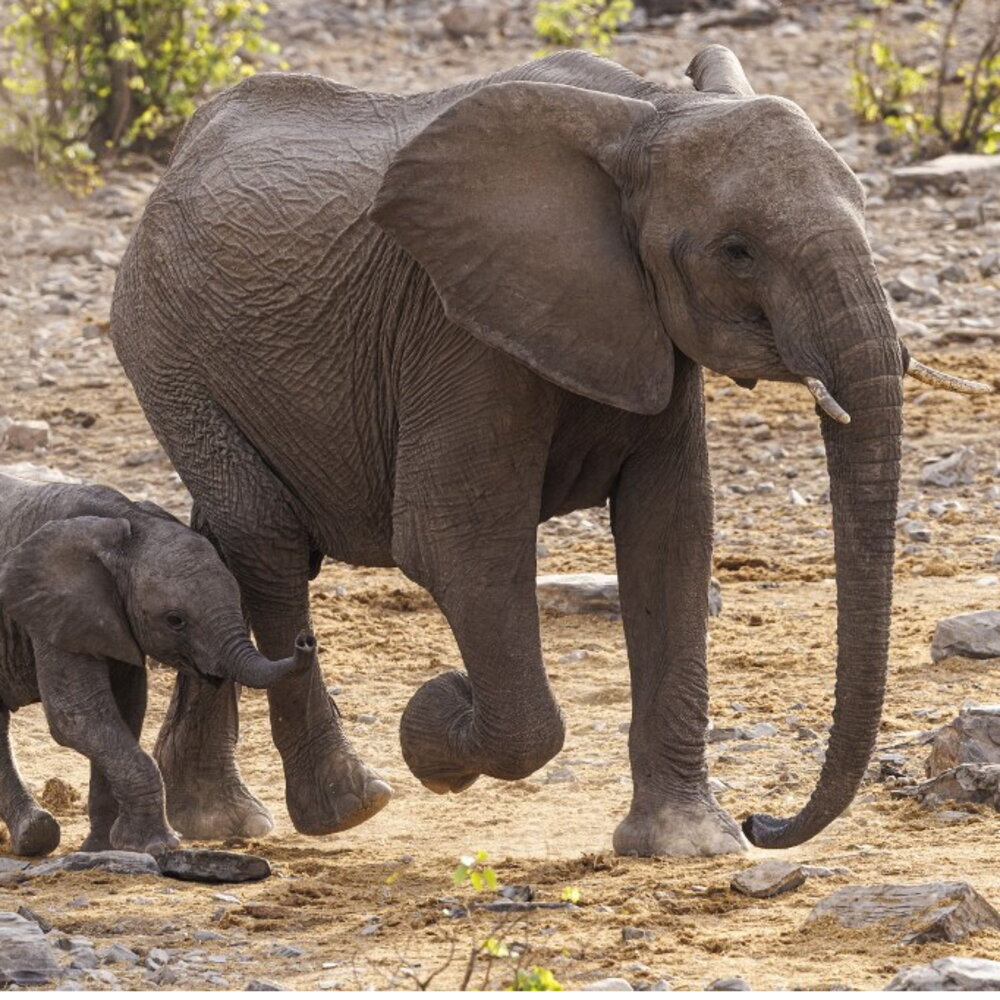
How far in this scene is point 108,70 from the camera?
18.1 metres

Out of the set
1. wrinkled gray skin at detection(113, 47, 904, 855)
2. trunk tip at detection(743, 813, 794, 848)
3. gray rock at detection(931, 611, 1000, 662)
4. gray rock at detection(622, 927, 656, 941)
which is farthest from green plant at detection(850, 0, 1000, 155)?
gray rock at detection(622, 927, 656, 941)

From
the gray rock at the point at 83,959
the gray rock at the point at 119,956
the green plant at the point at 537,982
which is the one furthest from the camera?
the gray rock at the point at 119,956

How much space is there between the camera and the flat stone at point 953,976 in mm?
4945

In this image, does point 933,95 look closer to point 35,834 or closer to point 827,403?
point 35,834

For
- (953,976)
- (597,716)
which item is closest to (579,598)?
(597,716)

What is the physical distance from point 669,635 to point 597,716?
182cm

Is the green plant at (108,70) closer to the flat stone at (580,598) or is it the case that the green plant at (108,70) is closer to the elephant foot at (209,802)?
the flat stone at (580,598)

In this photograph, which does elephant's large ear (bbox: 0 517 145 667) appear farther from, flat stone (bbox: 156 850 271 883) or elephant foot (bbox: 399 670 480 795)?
elephant foot (bbox: 399 670 480 795)

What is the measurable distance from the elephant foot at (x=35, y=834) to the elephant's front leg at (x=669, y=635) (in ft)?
5.55

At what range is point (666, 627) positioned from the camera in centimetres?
722

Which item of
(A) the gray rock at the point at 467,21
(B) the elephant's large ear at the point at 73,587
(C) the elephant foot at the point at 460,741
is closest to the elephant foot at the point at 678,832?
(C) the elephant foot at the point at 460,741

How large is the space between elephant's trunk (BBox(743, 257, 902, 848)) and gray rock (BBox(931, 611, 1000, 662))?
2771 mm

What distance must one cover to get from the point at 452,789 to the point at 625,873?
33.0 inches

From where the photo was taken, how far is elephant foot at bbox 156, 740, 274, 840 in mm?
7891
